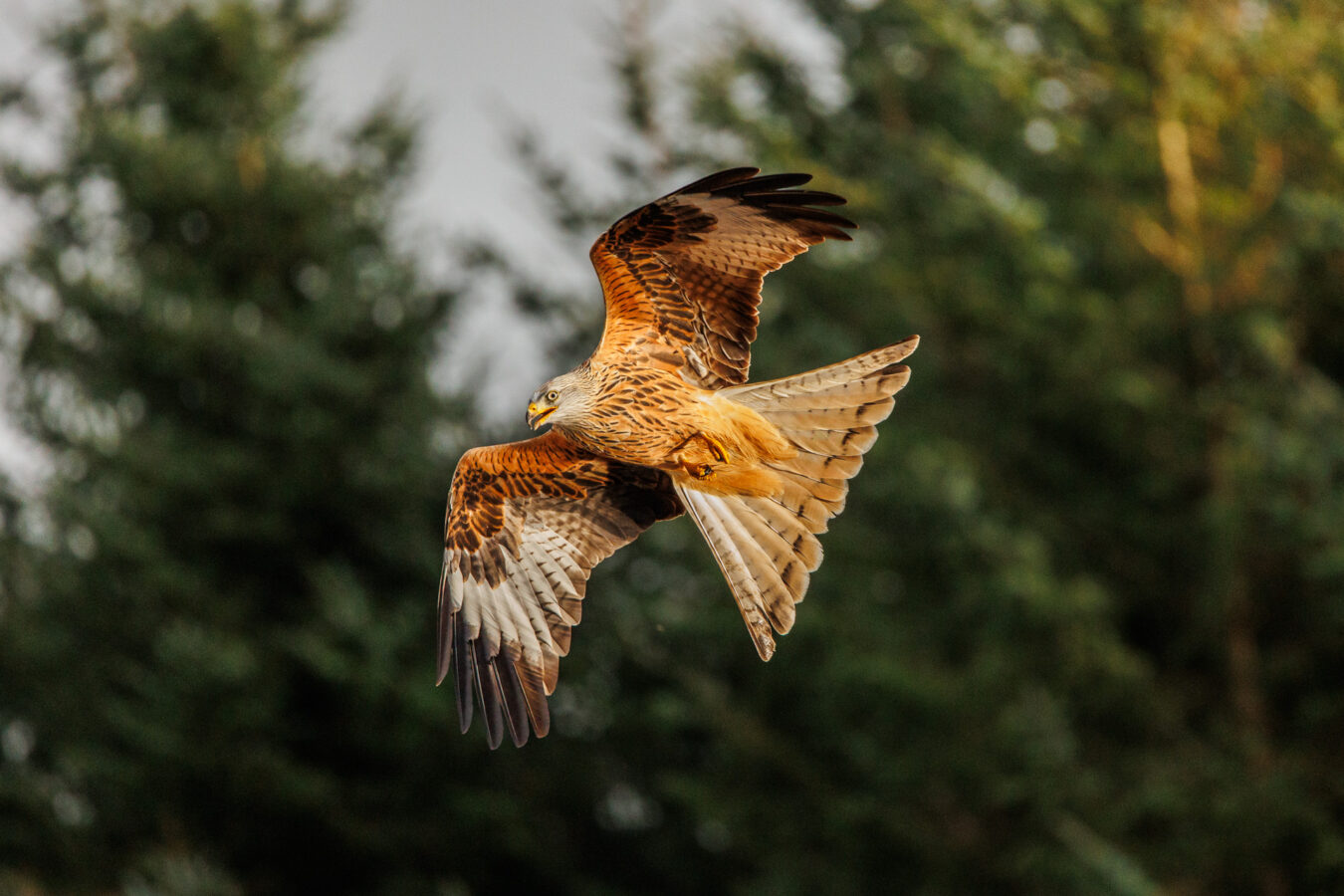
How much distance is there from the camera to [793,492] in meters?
4.63

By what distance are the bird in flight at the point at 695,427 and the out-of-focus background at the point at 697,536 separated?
6.43 m

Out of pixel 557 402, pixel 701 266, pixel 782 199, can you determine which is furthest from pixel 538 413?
pixel 782 199

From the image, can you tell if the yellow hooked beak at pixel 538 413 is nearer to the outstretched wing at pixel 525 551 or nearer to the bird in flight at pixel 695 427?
the bird in flight at pixel 695 427

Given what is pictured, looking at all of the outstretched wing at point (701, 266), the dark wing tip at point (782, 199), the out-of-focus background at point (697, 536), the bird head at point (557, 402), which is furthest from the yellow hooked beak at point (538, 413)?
the out-of-focus background at point (697, 536)

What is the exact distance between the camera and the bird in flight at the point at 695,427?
176 inches

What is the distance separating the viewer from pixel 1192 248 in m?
12.1

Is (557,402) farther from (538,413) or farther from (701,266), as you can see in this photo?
(701,266)

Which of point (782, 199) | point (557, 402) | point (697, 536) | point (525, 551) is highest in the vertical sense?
point (782, 199)

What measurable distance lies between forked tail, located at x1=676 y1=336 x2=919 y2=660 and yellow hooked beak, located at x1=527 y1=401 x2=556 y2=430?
53 cm

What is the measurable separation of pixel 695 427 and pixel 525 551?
1.08 meters

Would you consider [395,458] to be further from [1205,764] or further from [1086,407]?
[1205,764]

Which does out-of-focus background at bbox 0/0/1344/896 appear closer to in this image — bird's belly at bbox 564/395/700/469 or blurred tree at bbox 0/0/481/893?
blurred tree at bbox 0/0/481/893

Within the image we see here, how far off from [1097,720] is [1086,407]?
2.57 m

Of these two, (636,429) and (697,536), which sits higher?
(636,429)
